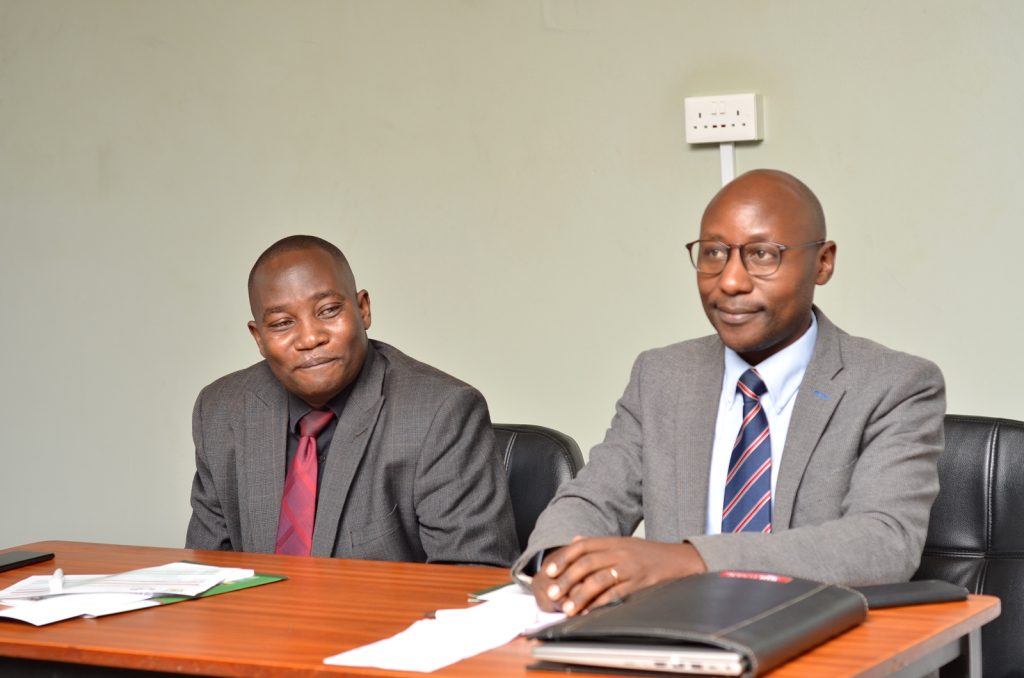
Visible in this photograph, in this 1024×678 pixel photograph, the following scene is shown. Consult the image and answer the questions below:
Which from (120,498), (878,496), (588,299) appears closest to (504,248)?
(588,299)

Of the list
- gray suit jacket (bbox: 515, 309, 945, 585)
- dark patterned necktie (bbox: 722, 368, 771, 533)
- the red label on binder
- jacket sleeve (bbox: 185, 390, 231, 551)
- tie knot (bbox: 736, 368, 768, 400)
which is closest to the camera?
the red label on binder

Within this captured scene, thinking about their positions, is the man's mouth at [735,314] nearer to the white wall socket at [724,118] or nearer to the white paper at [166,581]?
the white paper at [166,581]

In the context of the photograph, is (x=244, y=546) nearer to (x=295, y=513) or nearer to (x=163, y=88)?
(x=295, y=513)

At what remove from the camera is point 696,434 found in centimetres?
256

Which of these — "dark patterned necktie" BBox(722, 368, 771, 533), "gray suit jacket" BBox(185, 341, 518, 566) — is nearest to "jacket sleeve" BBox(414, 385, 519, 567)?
"gray suit jacket" BBox(185, 341, 518, 566)

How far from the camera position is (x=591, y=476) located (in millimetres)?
2607

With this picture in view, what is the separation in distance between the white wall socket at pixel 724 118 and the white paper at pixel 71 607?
2132 millimetres

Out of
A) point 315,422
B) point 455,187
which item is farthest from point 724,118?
point 315,422

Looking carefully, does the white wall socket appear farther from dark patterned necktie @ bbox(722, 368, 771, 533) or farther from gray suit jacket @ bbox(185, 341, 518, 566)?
dark patterned necktie @ bbox(722, 368, 771, 533)

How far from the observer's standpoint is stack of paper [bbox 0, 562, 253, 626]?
220cm

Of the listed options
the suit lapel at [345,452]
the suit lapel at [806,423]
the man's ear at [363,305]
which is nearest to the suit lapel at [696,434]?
the suit lapel at [806,423]

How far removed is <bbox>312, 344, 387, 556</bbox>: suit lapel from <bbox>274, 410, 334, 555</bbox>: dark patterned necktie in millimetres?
27

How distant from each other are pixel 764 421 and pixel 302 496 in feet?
3.55

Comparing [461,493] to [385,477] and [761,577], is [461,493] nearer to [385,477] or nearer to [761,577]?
[385,477]
